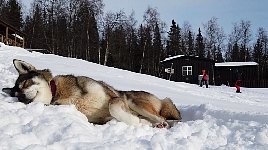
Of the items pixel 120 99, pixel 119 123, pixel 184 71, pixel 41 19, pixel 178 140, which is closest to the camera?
pixel 178 140

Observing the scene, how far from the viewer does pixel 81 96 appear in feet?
15.5

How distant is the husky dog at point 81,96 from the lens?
14.8 ft

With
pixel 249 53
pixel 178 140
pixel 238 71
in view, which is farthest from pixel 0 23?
pixel 249 53

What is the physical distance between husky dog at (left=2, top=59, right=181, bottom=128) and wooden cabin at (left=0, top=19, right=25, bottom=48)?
31.1 metres

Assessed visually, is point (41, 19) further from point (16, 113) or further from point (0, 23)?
point (16, 113)

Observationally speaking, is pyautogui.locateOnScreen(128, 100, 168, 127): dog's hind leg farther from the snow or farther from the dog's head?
the dog's head

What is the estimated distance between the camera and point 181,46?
221 feet

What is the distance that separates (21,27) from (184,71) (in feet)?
89.3

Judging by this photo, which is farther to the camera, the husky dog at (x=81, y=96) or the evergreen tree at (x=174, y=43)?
the evergreen tree at (x=174, y=43)

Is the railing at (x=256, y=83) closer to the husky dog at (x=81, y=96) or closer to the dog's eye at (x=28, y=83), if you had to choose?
the husky dog at (x=81, y=96)

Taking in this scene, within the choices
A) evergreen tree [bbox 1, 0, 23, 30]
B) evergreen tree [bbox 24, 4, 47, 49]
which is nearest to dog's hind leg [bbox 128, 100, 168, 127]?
evergreen tree [bbox 24, 4, 47, 49]

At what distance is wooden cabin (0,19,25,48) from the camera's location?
35.1 metres

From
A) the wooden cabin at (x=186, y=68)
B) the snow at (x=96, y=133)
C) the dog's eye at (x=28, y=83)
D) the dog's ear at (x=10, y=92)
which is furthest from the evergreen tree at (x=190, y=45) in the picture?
the dog's eye at (x=28, y=83)

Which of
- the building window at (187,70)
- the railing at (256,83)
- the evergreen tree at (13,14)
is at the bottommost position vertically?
the railing at (256,83)
